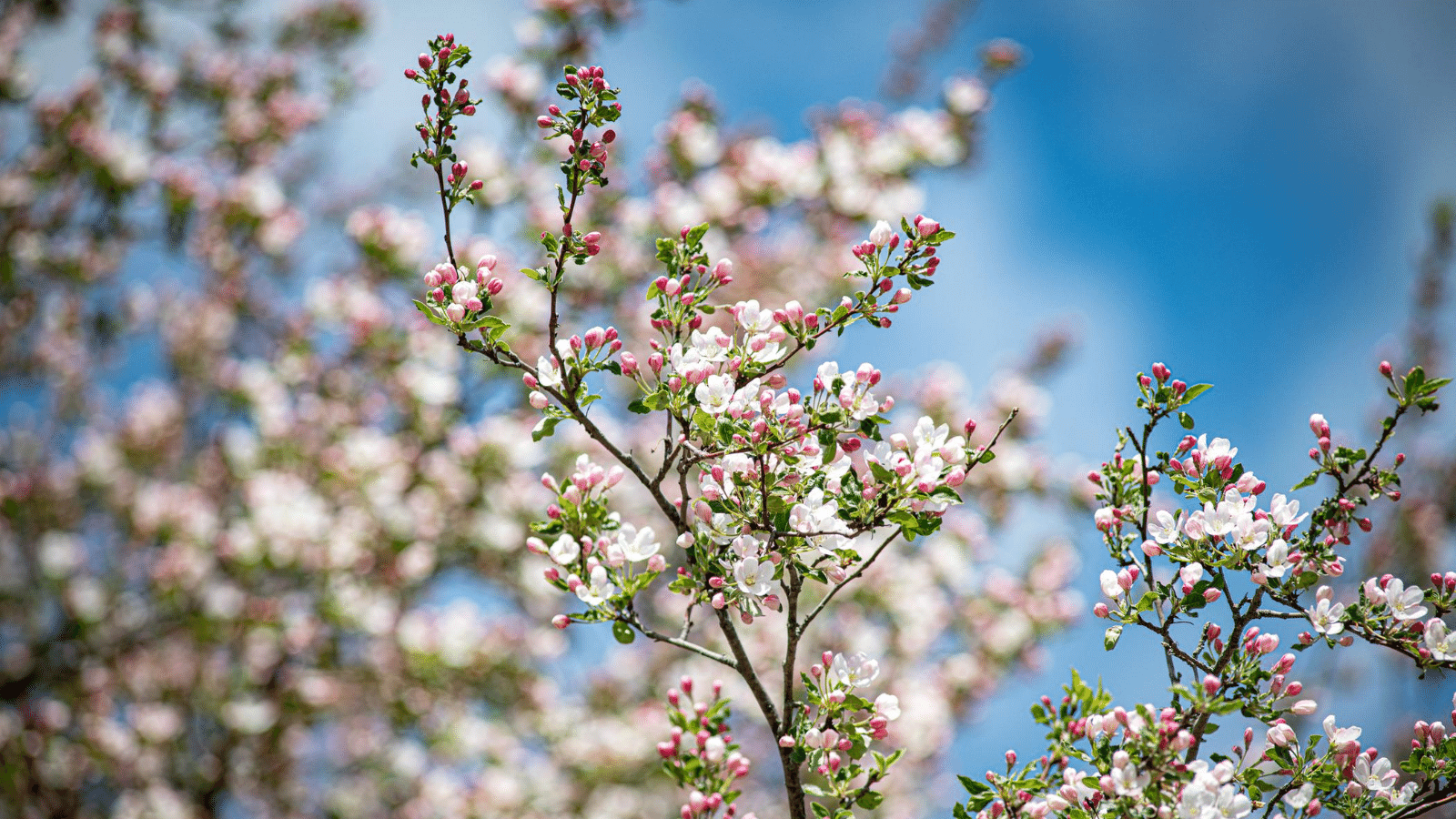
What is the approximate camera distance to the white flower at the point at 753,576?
1.51 meters

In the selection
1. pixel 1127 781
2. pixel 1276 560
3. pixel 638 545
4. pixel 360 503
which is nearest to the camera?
pixel 1127 781

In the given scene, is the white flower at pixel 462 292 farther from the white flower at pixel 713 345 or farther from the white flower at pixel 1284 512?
the white flower at pixel 1284 512

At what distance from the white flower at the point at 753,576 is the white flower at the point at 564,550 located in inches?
12.0

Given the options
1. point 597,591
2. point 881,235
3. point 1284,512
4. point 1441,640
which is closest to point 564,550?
point 597,591

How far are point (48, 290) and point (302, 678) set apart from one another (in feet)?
9.97

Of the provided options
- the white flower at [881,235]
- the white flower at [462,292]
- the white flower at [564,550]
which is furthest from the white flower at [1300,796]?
the white flower at [462,292]

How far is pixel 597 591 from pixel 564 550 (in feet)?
0.33

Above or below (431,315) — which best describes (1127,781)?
below

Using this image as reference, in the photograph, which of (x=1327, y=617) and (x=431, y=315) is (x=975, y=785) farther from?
(x=431, y=315)

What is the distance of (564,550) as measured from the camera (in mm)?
1574

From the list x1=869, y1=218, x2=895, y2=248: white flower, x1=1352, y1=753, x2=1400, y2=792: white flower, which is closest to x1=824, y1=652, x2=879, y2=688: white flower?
x1=869, y1=218, x2=895, y2=248: white flower

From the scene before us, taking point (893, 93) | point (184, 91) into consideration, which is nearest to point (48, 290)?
point (184, 91)

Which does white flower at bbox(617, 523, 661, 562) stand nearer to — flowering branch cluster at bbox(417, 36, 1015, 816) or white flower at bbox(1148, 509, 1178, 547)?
flowering branch cluster at bbox(417, 36, 1015, 816)

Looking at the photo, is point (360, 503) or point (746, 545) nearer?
point (746, 545)
